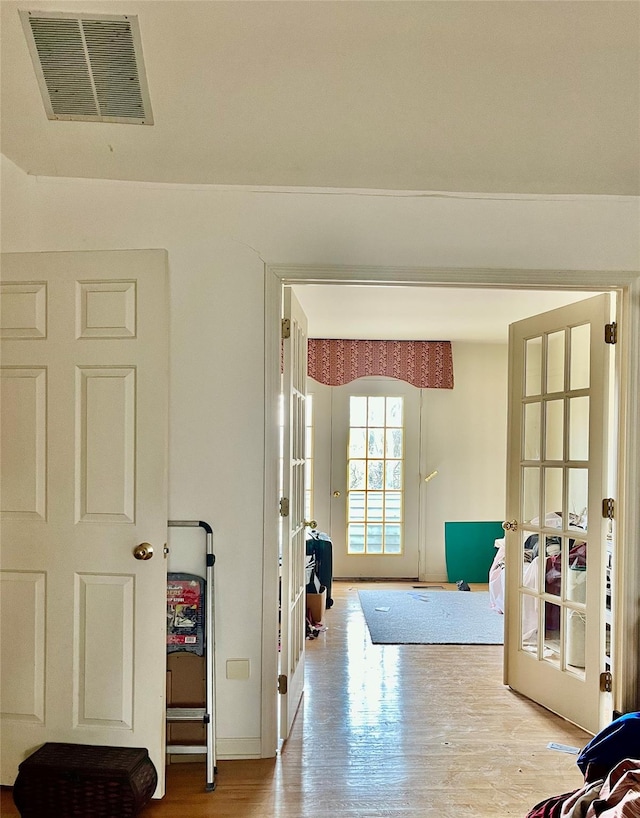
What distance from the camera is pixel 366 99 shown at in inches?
80.9

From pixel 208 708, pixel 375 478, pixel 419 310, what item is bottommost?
pixel 208 708

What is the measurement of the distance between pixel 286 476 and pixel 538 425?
146cm

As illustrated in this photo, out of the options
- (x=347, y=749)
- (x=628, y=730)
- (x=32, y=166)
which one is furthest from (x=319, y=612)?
(x=32, y=166)

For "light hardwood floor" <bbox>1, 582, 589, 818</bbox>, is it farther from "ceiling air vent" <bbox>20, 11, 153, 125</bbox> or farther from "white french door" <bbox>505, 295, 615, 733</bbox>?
"ceiling air vent" <bbox>20, 11, 153, 125</bbox>

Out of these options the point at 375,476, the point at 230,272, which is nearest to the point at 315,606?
the point at 375,476

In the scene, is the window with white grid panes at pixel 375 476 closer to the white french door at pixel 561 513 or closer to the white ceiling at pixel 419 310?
the white ceiling at pixel 419 310

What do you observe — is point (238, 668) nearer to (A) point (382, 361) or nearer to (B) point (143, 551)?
(B) point (143, 551)

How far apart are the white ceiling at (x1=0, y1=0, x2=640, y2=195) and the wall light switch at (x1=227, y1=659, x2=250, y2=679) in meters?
2.04

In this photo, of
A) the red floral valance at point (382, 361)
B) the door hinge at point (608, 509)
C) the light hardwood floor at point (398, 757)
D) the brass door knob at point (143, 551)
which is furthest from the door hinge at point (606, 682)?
the red floral valance at point (382, 361)

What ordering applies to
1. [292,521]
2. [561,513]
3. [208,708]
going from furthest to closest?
[561,513], [292,521], [208,708]

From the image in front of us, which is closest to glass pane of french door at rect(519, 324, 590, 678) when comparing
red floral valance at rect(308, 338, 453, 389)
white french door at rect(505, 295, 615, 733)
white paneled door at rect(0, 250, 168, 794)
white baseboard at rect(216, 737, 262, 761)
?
white french door at rect(505, 295, 615, 733)

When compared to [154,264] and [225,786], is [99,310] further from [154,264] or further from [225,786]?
[225,786]

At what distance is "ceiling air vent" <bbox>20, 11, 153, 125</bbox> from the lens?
1.81m

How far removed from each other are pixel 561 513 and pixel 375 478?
10.6 ft
